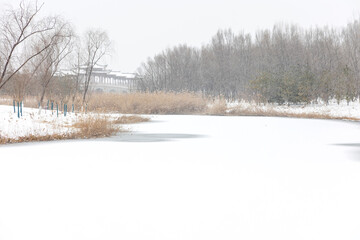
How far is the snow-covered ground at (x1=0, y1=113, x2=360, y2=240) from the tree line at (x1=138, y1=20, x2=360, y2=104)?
51.2 feet

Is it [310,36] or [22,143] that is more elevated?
[310,36]

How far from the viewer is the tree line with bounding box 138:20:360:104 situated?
73.0 feet

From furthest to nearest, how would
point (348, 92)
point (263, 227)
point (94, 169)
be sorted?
point (348, 92) → point (94, 169) → point (263, 227)

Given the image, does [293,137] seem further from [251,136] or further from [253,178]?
[253,178]

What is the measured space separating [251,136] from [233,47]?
24845 mm

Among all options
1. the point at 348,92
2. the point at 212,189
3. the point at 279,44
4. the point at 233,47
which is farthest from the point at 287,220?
the point at 233,47

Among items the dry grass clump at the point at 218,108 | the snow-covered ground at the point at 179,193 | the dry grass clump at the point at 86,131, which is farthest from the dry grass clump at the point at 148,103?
the snow-covered ground at the point at 179,193

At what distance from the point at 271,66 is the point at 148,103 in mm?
10839

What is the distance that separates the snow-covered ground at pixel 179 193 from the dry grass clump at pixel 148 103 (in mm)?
12705

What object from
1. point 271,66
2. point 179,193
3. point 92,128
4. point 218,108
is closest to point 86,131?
point 92,128

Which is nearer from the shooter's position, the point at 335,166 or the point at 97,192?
the point at 97,192

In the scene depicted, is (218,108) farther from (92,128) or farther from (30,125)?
(30,125)

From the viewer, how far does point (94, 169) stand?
545cm

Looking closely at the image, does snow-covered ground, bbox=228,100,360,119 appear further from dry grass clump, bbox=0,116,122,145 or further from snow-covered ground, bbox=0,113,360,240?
dry grass clump, bbox=0,116,122,145
